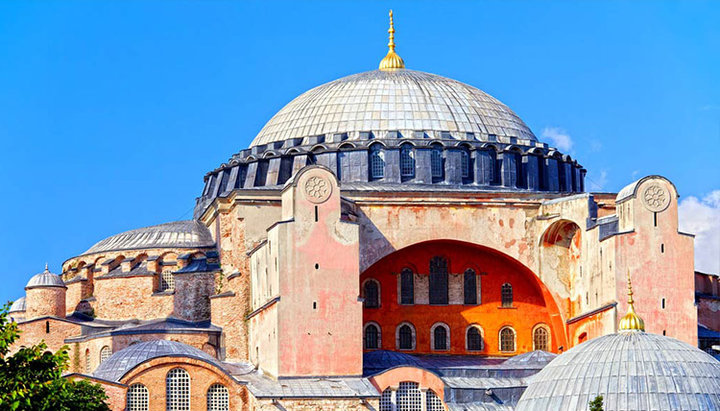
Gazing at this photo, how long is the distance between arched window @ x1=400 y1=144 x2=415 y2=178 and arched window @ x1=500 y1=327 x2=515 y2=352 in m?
7.45

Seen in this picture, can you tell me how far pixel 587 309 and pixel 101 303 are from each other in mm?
19875

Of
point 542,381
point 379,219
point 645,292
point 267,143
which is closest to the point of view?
point 542,381

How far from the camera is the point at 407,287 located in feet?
231

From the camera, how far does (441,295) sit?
2771 inches

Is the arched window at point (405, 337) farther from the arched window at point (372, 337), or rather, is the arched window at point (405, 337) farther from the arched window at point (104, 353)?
the arched window at point (104, 353)

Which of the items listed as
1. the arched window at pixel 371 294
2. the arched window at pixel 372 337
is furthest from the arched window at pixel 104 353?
A: the arched window at pixel 371 294

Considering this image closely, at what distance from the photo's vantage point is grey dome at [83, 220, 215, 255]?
74.1 m

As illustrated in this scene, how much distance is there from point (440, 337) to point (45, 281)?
16.2 metres

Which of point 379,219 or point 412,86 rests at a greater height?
point 412,86

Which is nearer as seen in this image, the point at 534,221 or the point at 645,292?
the point at 645,292

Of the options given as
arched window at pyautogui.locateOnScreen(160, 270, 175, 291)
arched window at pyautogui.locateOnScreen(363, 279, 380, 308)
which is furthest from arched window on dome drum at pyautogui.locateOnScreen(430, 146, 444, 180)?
arched window at pyautogui.locateOnScreen(160, 270, 175, 291)

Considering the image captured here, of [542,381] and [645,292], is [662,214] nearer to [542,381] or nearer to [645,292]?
[645,292]

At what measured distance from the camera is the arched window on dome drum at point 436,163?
2844 inches

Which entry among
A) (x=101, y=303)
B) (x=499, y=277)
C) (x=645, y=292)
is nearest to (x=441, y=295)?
(x=499, y=277)
